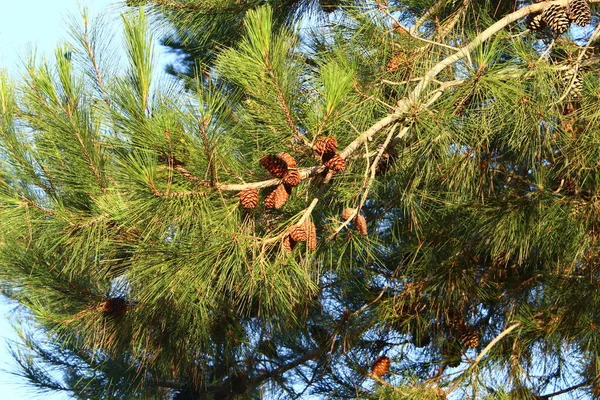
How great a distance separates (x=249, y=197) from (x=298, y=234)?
0.15 metres

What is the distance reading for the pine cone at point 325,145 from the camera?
2248 mm

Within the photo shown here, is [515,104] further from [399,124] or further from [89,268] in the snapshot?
[89,268]

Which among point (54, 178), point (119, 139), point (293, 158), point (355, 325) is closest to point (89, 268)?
point (54, 178)

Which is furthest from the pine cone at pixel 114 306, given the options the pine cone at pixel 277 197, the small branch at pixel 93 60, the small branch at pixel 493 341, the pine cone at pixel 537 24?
the pine cone at pixel 537 24

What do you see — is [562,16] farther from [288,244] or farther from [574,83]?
[288,244]

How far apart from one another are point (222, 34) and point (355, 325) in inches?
56.5

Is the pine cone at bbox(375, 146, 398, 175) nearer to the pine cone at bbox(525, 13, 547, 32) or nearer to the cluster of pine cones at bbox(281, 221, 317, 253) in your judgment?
the cluster of pine cones at bbox(281, 221, 317, 253)

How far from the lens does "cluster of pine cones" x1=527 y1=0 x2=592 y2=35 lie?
2756mm

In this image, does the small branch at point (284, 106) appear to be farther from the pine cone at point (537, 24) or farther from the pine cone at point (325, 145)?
the pine cone at point (537, 24)

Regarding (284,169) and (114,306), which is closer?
(284,169)

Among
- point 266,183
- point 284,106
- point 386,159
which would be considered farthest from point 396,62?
point 266,183

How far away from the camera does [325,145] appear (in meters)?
2.26

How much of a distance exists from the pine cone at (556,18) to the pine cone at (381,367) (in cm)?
125

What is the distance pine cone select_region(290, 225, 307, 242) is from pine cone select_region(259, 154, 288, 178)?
164mm
